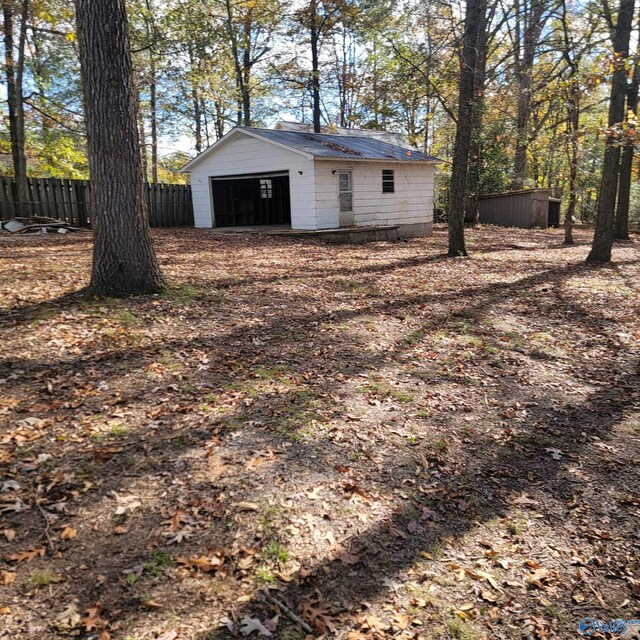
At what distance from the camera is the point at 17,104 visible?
15844 millimetres

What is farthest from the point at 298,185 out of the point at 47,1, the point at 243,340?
the point at 243,340

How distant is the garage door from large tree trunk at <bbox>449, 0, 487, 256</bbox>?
29.5 feet

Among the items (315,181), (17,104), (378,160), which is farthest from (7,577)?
(17,104)

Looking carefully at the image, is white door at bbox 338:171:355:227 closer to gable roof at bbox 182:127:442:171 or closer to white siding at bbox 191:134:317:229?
gable roof at bbox 182:127:442:171

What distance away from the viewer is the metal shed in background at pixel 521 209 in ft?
74.3

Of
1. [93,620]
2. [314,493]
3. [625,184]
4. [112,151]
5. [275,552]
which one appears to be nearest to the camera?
[93,620]

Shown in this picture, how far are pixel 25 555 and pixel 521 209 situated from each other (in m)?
24.7

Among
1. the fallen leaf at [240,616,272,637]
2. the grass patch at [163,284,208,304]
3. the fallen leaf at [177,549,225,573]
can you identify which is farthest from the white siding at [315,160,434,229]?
the fallen leaf at [240,616,272,637]

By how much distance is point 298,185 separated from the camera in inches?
635

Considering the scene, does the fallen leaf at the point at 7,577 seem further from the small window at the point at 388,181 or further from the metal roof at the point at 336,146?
the small window at the point at 388,181

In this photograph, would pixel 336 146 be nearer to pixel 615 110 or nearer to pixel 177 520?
pixel 615 110

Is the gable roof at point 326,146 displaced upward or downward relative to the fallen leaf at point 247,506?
upward

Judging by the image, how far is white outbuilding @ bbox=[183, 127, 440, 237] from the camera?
15969mm

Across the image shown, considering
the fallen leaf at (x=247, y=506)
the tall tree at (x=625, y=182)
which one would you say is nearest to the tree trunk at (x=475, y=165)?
the tall tree at (x=625, y=182)
